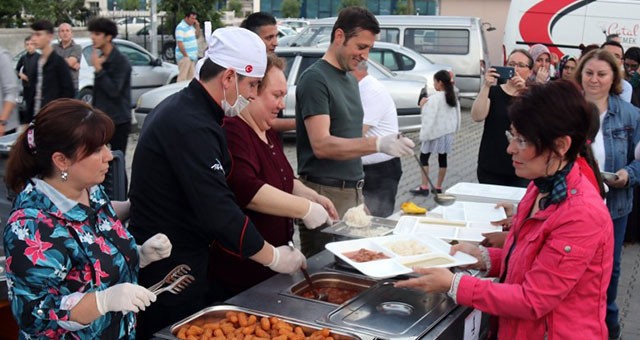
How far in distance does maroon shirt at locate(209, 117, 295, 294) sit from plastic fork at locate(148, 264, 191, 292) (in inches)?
13.0

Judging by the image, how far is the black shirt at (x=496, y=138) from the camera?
4664 mm

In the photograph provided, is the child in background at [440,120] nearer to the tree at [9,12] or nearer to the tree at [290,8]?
the tree at [9,12]

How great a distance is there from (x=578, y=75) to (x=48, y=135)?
314 centimetres

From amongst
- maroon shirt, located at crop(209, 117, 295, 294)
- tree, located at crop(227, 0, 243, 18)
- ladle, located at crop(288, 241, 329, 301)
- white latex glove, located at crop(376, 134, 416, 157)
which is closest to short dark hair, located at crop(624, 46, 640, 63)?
white latex glove, located at crop(376, 134, 416, 157)

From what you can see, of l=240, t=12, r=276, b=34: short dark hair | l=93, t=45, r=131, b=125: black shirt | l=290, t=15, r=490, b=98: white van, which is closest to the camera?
l=240, t=12, r=276, b=34: short dark hair

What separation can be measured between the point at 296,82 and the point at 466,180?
8.24ft

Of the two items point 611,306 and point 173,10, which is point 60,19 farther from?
point 611,306

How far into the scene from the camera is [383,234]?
3.17 metres

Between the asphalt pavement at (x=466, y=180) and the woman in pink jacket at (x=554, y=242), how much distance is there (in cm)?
249

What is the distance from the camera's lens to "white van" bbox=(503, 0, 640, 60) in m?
13.3

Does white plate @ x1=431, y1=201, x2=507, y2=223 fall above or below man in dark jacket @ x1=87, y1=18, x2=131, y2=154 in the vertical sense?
below

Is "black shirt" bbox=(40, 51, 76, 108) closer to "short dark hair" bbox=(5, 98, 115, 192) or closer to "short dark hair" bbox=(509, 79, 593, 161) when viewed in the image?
"short dark hair" bbox=(5, 98, 115, 192)

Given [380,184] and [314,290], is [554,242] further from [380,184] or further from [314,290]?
[380,184]

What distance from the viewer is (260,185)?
2.67 metres
